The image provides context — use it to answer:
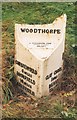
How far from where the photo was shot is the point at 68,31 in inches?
120

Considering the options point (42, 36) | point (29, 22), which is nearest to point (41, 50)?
point (42, 36)

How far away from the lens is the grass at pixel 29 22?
3016mm

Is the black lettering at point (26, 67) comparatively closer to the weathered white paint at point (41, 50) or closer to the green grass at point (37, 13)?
the weathered white paint at point (41, 50)

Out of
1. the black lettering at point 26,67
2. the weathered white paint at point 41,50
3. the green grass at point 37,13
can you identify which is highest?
the green grass at point 37,13

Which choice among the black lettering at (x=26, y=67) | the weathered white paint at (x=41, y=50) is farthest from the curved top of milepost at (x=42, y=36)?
the black lettering at (x=26, y=67)

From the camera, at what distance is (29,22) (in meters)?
3.00

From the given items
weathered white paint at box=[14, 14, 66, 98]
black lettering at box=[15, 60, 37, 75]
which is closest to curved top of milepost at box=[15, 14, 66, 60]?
weathered white paint at box=[14, 14, 66, 98]

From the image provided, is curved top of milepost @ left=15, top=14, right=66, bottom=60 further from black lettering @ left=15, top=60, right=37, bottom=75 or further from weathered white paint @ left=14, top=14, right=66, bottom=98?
black lettering @ left=15, top=60, right=37, bottom=75

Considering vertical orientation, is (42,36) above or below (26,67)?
above

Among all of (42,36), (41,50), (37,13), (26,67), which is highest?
(37,13)

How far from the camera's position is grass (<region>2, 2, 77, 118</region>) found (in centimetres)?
302

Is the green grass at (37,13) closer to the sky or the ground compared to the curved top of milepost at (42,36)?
closer to the sky

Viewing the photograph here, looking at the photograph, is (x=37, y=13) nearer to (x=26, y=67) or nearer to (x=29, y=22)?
(x=29, y=22)

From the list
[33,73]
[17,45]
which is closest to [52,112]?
[33,73]
